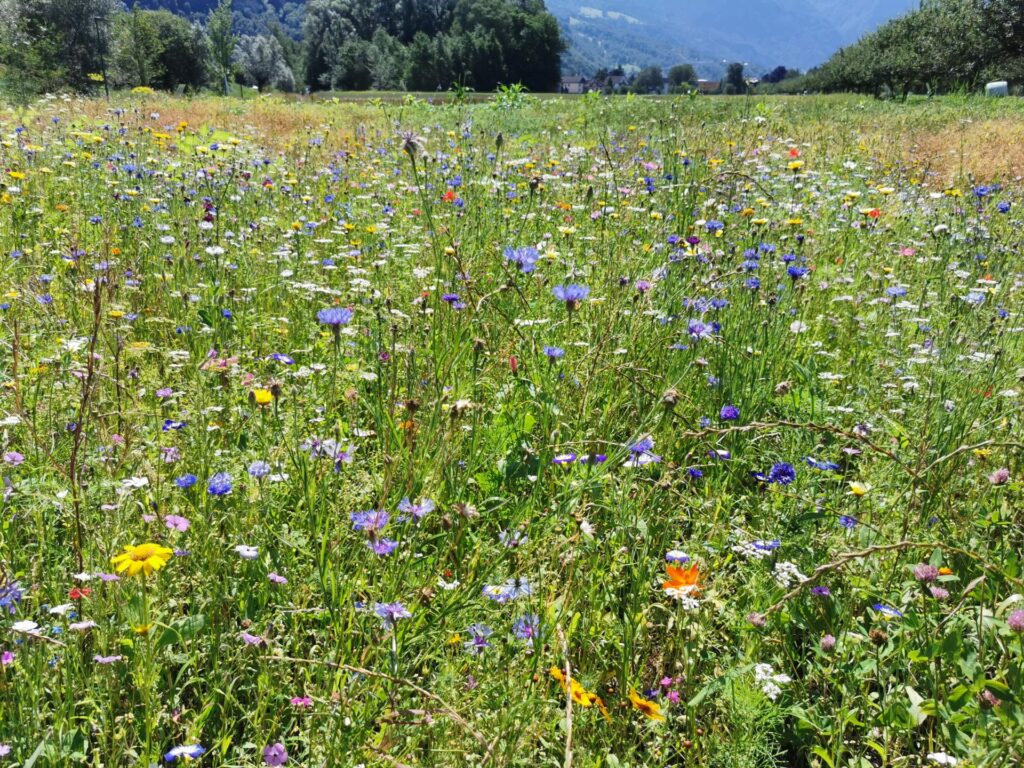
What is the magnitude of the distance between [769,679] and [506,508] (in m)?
0.88

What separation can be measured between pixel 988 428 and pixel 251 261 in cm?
353

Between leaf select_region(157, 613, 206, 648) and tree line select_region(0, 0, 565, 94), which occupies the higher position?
tree line select_region(0, 0, 565, 94)

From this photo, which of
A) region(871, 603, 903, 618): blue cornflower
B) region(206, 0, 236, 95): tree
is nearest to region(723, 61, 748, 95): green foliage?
region(871, 603, 903, 618): blue cornflower

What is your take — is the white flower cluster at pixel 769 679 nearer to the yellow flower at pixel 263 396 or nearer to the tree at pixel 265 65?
the yellow flower at pixel 263 396

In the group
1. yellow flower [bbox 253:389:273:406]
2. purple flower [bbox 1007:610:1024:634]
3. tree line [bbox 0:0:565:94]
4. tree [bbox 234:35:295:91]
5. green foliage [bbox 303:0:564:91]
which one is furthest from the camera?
tree [bbox 234:35:295:91]

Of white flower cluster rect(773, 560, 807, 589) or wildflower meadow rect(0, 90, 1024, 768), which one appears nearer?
wildflower meadow rect(0, 90, 1024, 768)

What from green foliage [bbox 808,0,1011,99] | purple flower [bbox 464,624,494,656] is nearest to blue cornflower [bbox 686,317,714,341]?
purple flower [bbox 464,624,494,656]

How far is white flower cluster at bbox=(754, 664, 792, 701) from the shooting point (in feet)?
4.75

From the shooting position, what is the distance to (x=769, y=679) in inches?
58.6

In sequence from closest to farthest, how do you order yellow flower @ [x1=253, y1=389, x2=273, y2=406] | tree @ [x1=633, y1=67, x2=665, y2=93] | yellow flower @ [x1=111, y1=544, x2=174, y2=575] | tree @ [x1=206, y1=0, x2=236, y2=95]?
yellow flower @ [x1=111, y1=544, x2=174, y2=575]
yellow flower @ [x1=253, y1=389, x2=273, y2=406]
tree @ [x1=633, y1=67, x2=665, y2=93]
tree @ [x1=206, y1=0, x2=236, y2=95]

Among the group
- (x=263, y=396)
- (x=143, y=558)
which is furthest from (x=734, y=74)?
(x=143, y=558)

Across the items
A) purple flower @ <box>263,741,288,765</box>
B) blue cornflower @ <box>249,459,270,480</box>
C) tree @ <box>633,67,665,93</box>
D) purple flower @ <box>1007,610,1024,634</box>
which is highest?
tree @ <box>633,67,665,93</box>

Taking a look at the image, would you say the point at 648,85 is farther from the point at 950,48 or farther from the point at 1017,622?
the point at 950,48

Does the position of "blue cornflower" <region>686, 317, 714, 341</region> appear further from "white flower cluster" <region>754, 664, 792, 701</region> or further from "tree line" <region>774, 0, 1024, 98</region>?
"tree line" <region>774, 0, 1024, 98</region>
